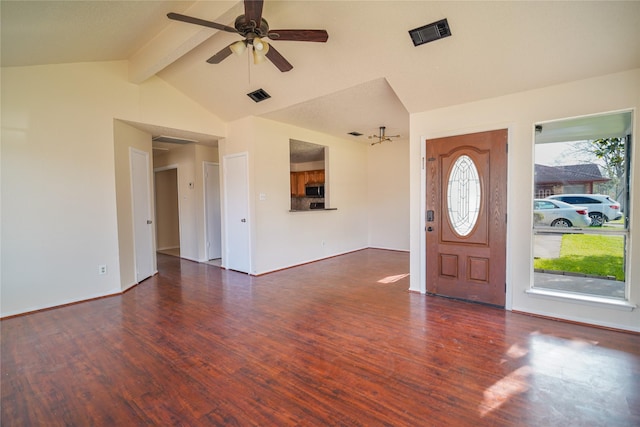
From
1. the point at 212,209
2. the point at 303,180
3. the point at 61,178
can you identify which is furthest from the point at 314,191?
the point at 61,178

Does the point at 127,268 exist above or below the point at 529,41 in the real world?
below

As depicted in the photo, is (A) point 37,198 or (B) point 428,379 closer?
(B) point 428,379

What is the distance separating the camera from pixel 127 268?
4.31m

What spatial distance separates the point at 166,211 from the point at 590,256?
8.64m

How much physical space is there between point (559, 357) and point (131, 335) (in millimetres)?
3752

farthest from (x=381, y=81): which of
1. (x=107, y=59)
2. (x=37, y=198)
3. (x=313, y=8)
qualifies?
(x=37, y=198)

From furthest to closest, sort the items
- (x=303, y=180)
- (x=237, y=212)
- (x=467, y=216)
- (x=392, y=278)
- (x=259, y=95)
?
(x=303, y=180)
(x=237, y=212)
(x=392, y=278)
(x=259, y=95)
(x=467, y=216)

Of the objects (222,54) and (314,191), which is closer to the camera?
(222,54)

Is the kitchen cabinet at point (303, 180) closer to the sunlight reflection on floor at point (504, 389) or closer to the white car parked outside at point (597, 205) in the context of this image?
the white car parked outside at point (597, 205)

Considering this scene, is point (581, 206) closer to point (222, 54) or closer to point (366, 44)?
point (366, 44)

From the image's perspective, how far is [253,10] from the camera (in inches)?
84.4

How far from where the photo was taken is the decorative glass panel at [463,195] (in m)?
3.50

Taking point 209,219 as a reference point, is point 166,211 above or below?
above

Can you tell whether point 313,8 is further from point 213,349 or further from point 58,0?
point 213,349
